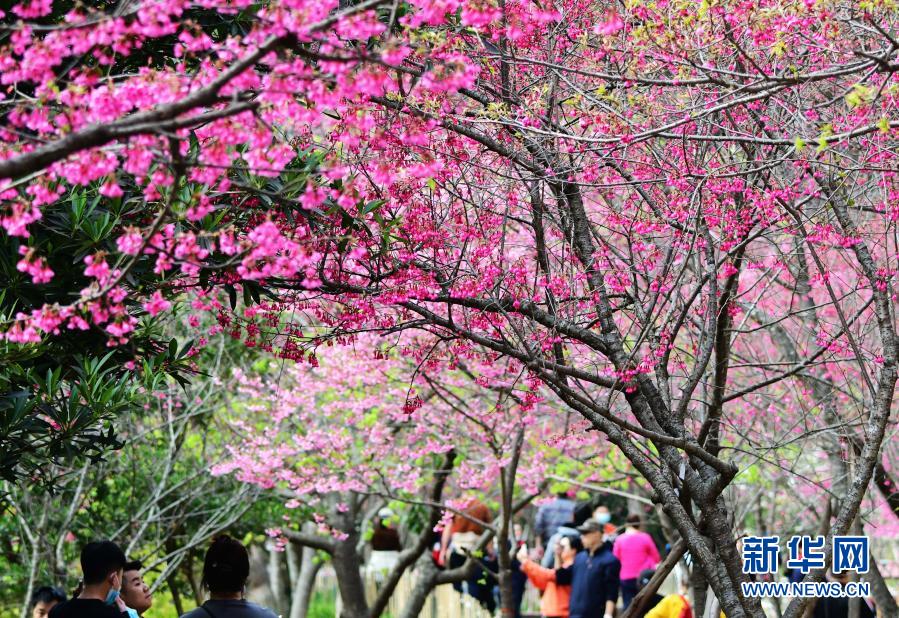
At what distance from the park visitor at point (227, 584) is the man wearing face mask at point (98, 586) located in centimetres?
69

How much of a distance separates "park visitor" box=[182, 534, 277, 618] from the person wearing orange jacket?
603 cm

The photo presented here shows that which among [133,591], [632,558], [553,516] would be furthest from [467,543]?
[133,591]

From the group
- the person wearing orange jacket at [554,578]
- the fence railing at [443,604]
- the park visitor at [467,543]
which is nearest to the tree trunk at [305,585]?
the fence railing at [443,604]

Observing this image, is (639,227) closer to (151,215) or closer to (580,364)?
(151,215)

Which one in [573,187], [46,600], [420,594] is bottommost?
[46,600]

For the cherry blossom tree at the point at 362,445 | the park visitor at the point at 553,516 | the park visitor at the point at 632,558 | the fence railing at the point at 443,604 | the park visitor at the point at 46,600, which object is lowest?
the park visitor at the point at 46,600

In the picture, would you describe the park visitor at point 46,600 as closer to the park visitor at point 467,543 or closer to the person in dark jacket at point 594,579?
the person in dark jacket at point 594,579

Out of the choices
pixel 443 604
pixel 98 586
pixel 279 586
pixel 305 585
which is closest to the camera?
pixel 98 586

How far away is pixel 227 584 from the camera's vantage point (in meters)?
4.55

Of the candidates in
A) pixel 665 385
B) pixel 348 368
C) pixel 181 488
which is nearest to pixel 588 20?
pixel 665 385

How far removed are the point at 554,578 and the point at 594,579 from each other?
2.91 feet

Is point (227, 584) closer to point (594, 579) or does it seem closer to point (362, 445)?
point (594, 579)

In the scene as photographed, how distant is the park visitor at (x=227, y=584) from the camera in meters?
4.48

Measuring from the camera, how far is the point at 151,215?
521cm
